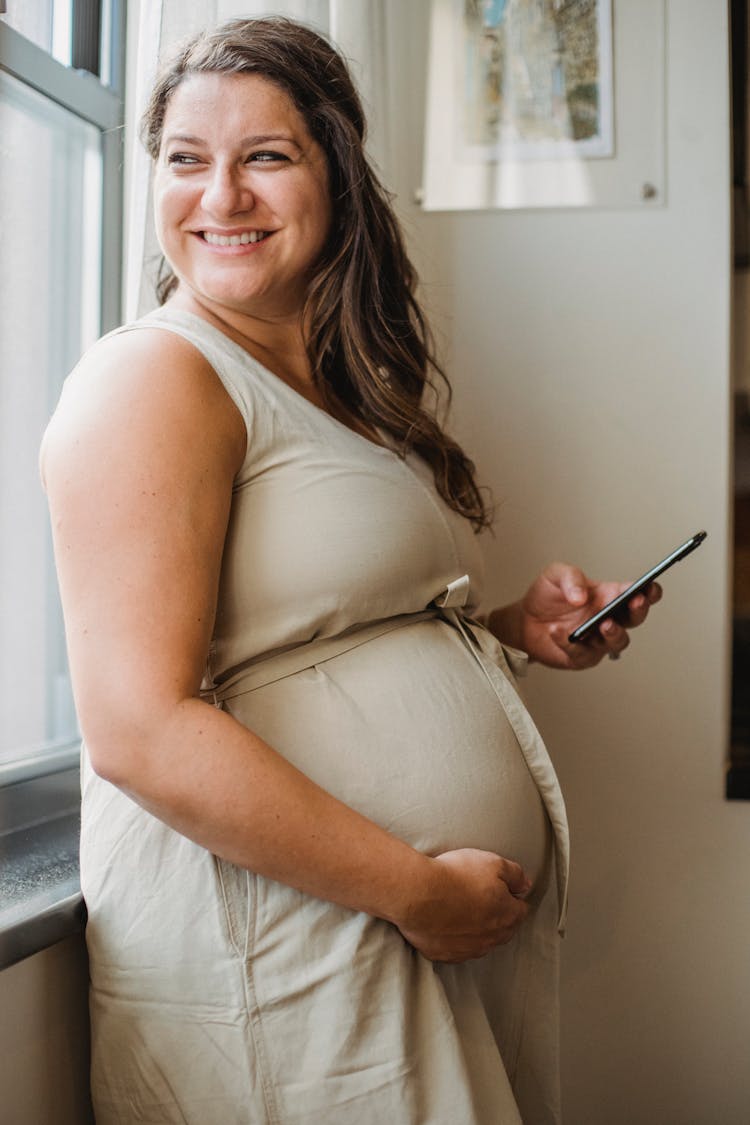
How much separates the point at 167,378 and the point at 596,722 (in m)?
1.06

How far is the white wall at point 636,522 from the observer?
5.24ft

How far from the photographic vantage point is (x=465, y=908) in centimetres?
83

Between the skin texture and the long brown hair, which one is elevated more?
the long brown hair

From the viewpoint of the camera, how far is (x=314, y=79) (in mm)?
1016

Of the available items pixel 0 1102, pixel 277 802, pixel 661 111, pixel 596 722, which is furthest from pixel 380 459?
pixel 661 111

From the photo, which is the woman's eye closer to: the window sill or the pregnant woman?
the pregnant woman

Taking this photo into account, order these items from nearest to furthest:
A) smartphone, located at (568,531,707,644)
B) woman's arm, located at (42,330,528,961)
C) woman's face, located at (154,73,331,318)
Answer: woman's arm, located at (42,330,528,961), woman's face, located at (154,73,331,318), smartphone, located at (568,531,707,644)

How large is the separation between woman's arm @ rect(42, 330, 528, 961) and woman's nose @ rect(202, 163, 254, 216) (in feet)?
0.65

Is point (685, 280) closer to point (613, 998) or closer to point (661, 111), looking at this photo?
point (661, 111)

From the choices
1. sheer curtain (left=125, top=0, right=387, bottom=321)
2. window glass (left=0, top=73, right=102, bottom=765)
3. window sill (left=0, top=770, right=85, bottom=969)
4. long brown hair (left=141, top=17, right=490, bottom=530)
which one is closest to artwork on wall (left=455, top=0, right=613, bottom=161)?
sheer curtain (left=125, top=0, right=387, bottom=321)

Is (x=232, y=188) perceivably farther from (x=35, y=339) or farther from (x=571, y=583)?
(x=571, y=583)

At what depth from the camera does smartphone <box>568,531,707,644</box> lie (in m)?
1.08

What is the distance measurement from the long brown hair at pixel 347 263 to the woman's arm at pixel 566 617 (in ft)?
0.48

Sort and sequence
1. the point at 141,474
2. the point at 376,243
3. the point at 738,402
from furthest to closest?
the point at 738,402, the point at 376,243, the point at 141,474
